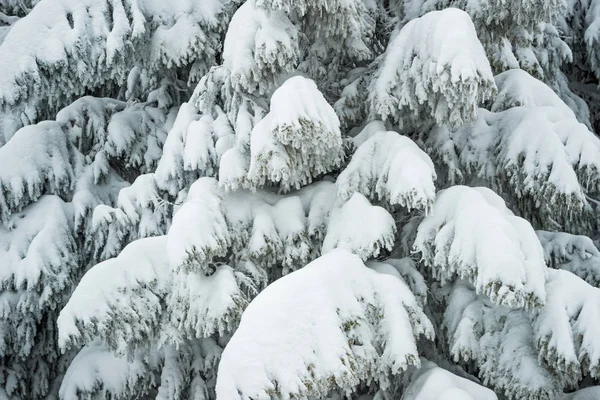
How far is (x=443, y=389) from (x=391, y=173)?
1.24m

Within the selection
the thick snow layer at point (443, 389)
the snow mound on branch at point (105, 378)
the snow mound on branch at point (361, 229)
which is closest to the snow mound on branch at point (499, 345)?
the thick snow layer at point (443, 389)

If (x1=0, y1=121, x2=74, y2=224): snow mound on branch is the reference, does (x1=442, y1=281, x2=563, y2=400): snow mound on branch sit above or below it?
below

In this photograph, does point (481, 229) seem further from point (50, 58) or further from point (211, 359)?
point (50, 58)

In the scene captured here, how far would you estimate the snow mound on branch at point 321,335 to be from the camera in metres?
2.31

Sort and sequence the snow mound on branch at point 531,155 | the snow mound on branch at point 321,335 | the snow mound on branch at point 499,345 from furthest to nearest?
the snow mound on branch at point 531,155, the snow mound on branch at point 499,345, the snow mound on branch at point 321,335

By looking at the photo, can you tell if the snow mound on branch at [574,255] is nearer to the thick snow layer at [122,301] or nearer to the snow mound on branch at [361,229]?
the snow mound on branch at [361,229]

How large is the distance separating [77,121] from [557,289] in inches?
160

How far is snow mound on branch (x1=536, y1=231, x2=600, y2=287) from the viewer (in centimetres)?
458

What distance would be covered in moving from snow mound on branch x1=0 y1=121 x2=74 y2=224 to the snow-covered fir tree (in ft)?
0.06

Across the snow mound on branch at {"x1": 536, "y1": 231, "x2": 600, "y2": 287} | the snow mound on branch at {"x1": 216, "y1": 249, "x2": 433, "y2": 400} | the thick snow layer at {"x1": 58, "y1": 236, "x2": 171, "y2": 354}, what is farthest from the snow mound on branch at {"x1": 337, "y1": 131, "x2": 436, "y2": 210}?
the snow mound on branch at {"x1": 536, "y1": 231, "x2": 600, "y2": 287}

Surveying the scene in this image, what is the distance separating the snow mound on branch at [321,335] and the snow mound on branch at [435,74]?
3.75 feet

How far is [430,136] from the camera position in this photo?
4.18 metres

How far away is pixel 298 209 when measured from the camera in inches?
147

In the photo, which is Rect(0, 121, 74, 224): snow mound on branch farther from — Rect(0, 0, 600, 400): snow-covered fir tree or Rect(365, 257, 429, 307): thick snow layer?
Rect(365, 257, 429, 307): thick snow layer
